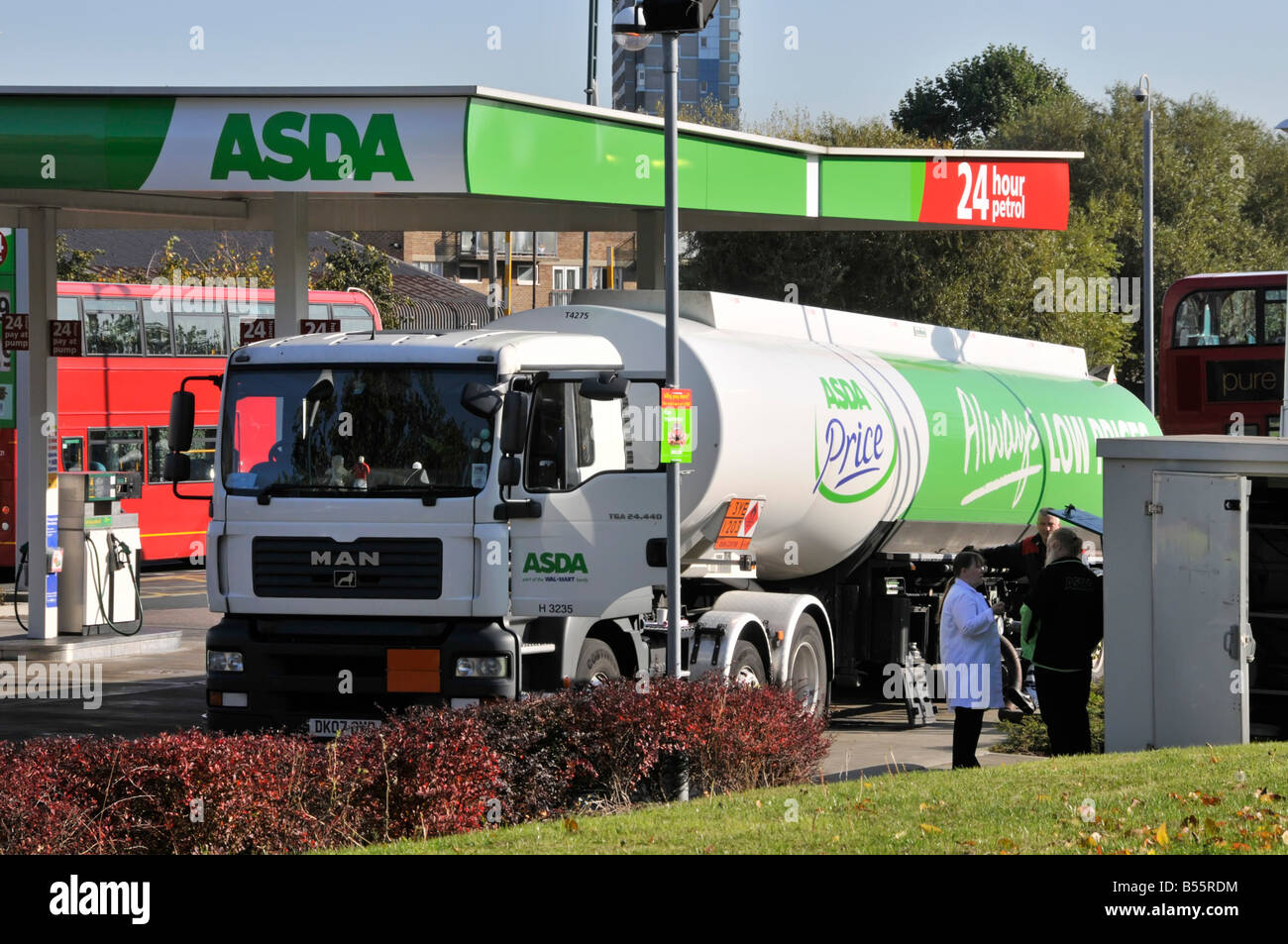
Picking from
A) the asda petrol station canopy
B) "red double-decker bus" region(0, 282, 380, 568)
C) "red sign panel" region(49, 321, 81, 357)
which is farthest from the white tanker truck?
"red double-decker bus" region(0, 282, 380, 568)

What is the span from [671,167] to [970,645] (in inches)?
150

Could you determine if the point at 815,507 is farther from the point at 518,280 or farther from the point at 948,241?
the point at 518,280

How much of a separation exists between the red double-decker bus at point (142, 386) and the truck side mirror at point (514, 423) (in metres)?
18.5

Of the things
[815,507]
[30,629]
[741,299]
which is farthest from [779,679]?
[30,629]

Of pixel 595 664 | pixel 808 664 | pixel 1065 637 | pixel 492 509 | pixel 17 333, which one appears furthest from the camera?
pixel 17 333

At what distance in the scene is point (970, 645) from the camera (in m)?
12.1

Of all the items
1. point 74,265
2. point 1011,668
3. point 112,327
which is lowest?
point 1011,668

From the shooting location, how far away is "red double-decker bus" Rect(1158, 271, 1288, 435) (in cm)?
3112

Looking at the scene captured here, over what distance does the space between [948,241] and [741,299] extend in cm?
3736

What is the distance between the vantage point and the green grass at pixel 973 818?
8305 millimetres

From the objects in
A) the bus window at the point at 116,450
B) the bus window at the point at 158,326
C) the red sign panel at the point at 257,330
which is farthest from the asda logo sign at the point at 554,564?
the bus window at the point at 158,326

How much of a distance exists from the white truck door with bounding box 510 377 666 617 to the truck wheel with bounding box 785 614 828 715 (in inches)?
83.3

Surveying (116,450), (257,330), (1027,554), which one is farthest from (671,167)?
(116,450)

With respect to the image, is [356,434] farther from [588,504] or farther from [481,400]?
[588,504]
